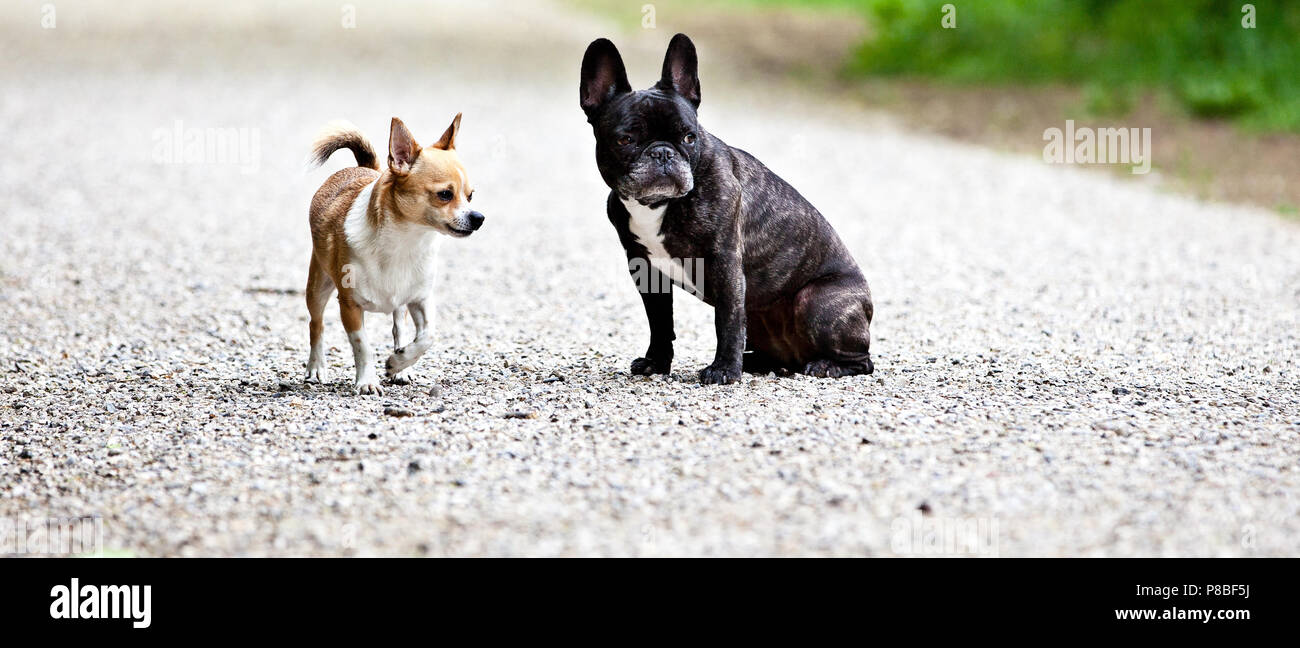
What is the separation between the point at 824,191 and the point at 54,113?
370 inches

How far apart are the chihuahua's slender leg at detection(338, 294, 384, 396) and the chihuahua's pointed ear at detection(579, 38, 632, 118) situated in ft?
4.37

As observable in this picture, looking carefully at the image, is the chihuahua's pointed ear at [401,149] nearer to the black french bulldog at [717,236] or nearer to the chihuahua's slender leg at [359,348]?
the chihuahua's slender leg at [359,348]

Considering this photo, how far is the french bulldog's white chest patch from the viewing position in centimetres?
585

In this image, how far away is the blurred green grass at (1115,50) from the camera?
1588 centimetres

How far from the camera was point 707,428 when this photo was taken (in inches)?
210

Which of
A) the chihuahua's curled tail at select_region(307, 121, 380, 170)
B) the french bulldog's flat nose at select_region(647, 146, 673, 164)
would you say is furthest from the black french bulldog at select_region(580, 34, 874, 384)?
the chihuahua's curled tail at select_region(307, 121, 380, 170)

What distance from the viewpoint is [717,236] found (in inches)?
232

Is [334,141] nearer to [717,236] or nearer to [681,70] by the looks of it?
[681,70]

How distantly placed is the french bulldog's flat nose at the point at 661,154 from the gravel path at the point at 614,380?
1020mm

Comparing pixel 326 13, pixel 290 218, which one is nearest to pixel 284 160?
pixel 290 218

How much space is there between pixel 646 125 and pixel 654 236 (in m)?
0.51

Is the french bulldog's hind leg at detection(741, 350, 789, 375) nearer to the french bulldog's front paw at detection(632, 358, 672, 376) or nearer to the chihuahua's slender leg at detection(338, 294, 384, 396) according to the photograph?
the french bulldog's front paw at detection(632, 358, 672, 376)

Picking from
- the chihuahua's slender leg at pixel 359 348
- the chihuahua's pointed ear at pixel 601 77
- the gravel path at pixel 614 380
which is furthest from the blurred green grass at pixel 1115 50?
the chihuahua's slender leg at pixel 359 348
